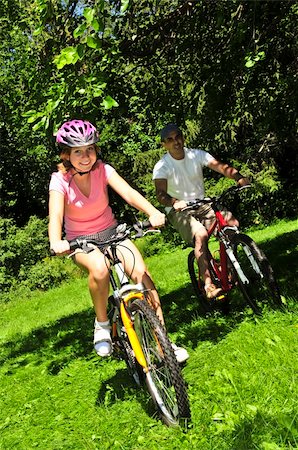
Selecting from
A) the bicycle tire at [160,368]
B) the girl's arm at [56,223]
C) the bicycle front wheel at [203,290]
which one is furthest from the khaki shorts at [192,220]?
the bicycle tire at [160,368]

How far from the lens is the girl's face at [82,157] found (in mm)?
4164

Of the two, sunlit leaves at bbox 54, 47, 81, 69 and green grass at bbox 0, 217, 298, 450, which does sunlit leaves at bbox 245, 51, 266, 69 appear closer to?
sunlit leaves at bbox 54, 47, 81, 69

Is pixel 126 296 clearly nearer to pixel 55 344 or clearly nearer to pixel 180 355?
pixel 180 355

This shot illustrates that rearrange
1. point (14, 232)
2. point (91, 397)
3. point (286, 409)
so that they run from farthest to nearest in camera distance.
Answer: point (14, 232)
point (91, 397)
point (286, 409)

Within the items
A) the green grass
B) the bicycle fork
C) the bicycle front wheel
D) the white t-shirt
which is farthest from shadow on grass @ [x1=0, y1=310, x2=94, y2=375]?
the bicycle fork

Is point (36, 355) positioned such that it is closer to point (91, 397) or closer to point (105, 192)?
point (91, 397)

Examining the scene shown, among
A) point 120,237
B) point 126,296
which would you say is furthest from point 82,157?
point 126,296

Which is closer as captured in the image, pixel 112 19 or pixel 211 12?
pixel 112 19

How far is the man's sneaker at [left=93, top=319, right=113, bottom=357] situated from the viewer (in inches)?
163

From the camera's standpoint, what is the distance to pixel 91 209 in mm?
4348

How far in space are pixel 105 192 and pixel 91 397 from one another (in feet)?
5.95

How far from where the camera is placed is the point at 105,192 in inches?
174

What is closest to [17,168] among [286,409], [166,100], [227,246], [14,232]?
[14,232]

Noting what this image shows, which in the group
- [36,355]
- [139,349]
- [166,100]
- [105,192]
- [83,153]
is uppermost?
[166,100]
